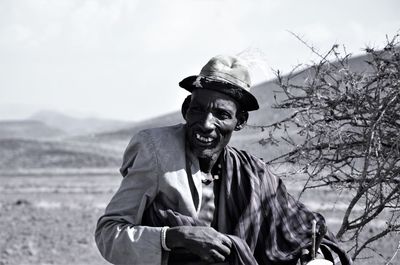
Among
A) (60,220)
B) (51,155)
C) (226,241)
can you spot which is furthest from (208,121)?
(51,155)

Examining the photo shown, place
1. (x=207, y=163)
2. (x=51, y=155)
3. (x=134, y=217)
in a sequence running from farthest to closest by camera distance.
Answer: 1. (x=51, y=155)
2. (x=207, y=163)
3. (x=134, y=217)

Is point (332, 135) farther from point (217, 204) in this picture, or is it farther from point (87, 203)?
point (87, 203)

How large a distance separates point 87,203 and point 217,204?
1423 cm

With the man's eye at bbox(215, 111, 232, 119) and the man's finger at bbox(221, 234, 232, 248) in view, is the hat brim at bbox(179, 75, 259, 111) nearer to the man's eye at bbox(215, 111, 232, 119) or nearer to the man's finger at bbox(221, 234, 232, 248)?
the man's eye at bbox(215, 111, 232, 119)

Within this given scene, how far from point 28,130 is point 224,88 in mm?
77786

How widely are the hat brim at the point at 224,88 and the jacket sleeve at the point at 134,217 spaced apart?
309 millimetres

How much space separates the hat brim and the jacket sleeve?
309mm

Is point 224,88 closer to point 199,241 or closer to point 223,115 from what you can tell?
point 223,115

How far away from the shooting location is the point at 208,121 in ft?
9.25

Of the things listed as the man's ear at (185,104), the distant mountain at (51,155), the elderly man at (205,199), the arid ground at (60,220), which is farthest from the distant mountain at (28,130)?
the elderly man at (205,199)

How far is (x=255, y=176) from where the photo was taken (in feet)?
9.75

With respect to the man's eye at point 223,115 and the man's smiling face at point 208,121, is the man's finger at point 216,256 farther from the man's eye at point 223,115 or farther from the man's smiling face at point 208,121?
the man's eye at point 223,115

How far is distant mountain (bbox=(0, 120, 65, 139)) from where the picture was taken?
248 feet

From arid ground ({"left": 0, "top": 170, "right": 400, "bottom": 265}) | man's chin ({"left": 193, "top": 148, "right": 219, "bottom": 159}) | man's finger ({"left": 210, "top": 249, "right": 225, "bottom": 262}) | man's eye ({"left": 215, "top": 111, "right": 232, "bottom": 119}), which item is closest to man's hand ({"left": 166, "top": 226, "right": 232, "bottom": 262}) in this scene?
man's finger ({"left": 210, "top": 249, "right": 225, "bottom": 262})
